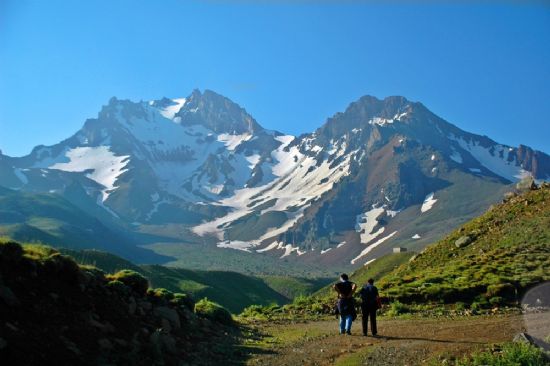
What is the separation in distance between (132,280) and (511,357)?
14610 millimetres

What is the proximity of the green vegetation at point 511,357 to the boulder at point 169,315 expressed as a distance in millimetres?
11382

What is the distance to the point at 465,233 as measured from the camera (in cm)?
5294

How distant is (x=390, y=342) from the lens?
69.5 ft

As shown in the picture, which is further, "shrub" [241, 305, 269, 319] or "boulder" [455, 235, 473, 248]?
"boulder" [455, 235, 473, 248]

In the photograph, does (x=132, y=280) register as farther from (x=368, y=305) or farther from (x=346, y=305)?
(x=368, y=305)

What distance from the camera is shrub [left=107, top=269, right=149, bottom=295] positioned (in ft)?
70.6

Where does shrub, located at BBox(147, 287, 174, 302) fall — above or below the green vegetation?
above

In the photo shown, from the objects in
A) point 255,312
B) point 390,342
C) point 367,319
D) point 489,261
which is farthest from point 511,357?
point 489,261

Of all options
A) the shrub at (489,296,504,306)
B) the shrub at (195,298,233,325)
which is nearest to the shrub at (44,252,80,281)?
the shrub at (195,298,233,325)

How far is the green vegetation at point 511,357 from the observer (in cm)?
1505

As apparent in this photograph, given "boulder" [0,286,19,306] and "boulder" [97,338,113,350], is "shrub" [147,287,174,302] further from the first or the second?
"boulder" [0,286,19,306]

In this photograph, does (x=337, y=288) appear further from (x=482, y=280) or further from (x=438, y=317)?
(x=482, y=280)

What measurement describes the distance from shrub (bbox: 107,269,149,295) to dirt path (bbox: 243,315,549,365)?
541 cm

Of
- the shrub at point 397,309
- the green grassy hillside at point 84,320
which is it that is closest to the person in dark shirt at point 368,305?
the green grassy hillside at point 84,320
